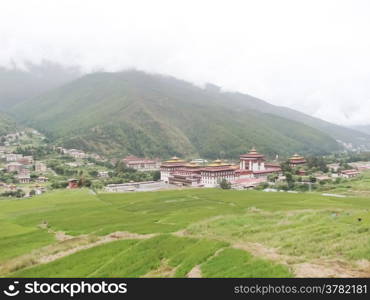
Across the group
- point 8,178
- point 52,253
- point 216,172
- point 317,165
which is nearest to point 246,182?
point 216,172

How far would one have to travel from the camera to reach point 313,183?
110m

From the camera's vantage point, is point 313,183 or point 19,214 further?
point 313,183

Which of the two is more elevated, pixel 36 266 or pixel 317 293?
pixel 317 293

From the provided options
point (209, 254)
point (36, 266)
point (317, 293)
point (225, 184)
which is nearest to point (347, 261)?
point (317, 293)

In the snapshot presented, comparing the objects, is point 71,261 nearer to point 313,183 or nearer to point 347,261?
point 347,261

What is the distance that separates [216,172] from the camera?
388 ft

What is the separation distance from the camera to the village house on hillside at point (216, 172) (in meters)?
119

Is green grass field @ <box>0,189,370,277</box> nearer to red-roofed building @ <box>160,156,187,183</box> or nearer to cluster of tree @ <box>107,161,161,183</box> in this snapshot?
cluster of tree @ <box>107,161,161,183</box>

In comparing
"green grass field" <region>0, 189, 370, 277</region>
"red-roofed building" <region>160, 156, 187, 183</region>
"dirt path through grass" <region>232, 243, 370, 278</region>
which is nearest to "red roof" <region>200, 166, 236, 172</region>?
"red-roofed building" <region>160, 156, 187, 183</region>

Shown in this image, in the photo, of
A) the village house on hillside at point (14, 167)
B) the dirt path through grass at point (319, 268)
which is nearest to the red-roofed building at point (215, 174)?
the village house on hillside at point (14, 167)

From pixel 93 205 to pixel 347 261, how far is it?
60.1m

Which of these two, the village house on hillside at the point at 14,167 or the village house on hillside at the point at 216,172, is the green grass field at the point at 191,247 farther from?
the village house on hillside at the point at 14,167

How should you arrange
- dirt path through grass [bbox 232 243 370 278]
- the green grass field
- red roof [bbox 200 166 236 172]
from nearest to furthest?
dirt path through grass [bbox 232 243 370 278], the green grass field, red roof [bbox 200 166 236 172]

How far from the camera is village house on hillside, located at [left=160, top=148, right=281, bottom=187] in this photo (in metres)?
119
